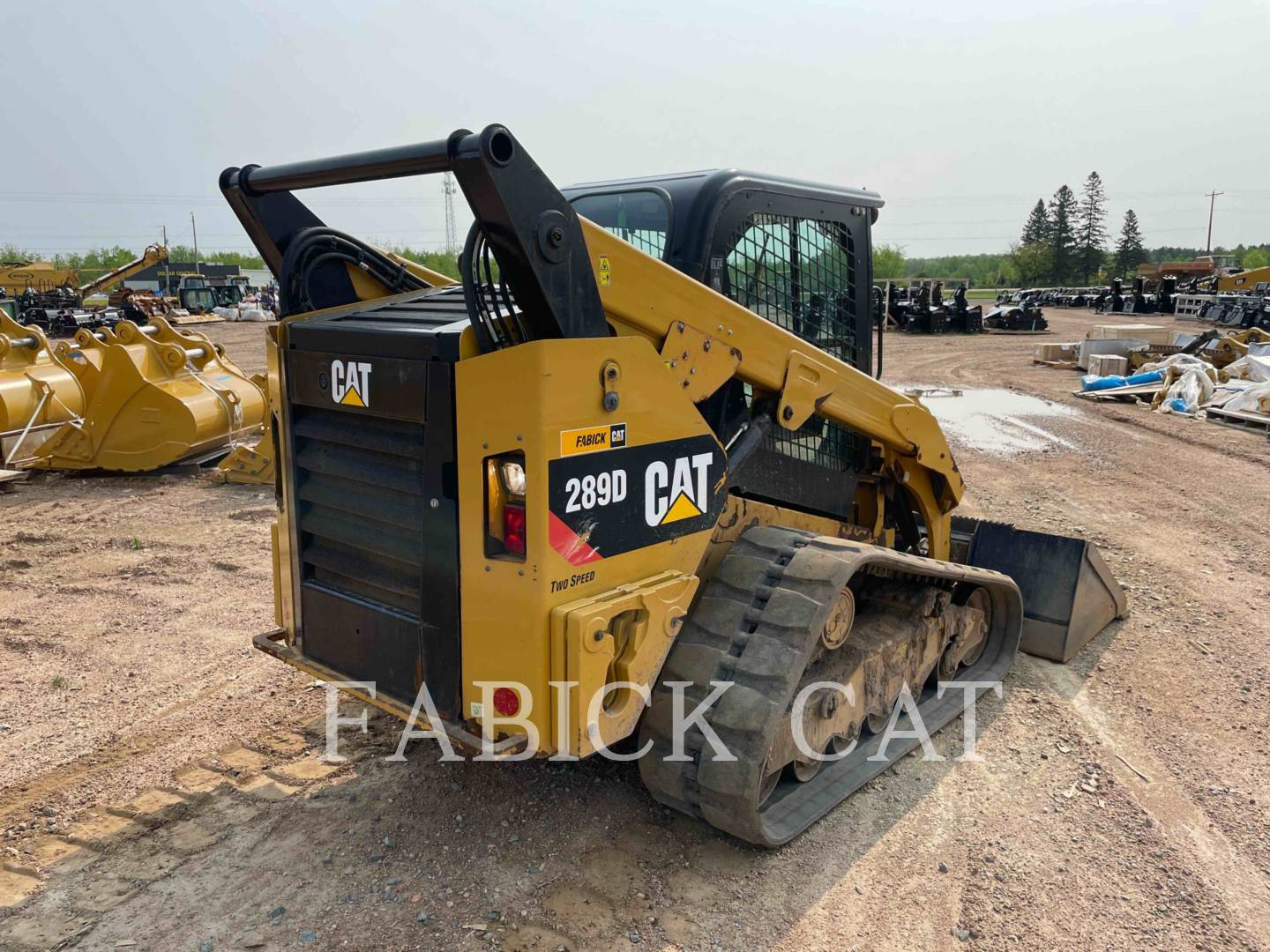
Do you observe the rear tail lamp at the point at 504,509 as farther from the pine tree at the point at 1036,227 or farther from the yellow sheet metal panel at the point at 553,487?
the pine tree at the point at 1036,227

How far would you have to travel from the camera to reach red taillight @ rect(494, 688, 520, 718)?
280 cm

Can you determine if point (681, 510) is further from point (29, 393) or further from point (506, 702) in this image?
point (29, 393)

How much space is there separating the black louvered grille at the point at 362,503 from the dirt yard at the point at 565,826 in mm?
930

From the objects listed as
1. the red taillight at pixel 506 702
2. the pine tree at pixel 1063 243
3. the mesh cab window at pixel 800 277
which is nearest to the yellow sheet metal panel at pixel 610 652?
the red taillight at pixel 506 702

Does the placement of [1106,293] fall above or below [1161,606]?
above

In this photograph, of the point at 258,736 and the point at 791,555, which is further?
the point at 258,736

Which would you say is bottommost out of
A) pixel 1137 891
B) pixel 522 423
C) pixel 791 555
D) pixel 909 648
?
pixel 1137 891

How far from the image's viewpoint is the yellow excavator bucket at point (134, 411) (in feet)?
30.0

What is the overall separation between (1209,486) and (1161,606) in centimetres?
441

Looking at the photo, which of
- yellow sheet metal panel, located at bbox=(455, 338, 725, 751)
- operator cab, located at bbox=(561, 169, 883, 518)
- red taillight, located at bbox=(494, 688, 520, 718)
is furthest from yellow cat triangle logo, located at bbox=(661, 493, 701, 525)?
red taillight, located at bbox=(494, 688, 520, 718)

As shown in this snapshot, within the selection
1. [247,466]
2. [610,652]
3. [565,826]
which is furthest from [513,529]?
[247,466]

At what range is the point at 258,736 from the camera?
416 centimetres

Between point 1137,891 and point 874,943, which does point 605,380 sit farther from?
point 1137,891

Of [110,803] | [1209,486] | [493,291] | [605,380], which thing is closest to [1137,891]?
[605,380]
